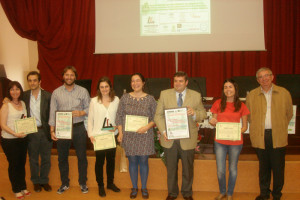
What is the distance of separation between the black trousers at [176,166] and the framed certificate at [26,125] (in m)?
1.51

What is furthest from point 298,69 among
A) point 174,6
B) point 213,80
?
point 174,6

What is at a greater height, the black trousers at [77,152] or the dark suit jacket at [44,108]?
the dark suit jacket at [44,108]

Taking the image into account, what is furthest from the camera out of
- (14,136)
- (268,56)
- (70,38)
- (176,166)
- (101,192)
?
(70,38)

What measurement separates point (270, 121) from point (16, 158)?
2801 mm

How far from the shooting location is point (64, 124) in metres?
3.03

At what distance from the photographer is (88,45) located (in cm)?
610

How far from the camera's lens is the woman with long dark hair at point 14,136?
9.96ft

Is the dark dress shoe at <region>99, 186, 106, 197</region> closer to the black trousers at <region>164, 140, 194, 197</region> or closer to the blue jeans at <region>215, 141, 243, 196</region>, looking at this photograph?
the black trousers at <region>164, 140, 194, 197</region>

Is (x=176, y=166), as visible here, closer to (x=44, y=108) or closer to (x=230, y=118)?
(x=230, y=118)

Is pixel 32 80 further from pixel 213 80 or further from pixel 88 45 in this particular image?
pixel 213 80

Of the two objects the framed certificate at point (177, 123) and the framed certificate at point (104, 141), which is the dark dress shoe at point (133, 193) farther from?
the framed certificate at point (177, 123)

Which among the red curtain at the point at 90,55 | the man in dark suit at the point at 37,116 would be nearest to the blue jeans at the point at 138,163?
the man in dark suit at the point at 37,116

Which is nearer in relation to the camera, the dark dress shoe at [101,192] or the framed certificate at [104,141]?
the framed certificate at [104,141]

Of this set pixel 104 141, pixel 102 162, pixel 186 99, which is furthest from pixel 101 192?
pixel 186 99
